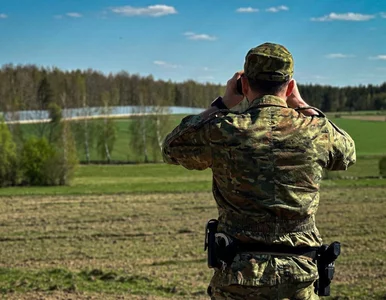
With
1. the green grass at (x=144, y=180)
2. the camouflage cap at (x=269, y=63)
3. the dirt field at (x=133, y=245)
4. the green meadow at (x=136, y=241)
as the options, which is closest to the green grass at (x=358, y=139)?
the green grass at (x=144, y=180)

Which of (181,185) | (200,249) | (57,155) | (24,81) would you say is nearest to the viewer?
(200,249)

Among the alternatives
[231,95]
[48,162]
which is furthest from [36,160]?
[231,95]

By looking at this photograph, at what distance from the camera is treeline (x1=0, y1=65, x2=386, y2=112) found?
254 feet

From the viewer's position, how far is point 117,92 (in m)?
104

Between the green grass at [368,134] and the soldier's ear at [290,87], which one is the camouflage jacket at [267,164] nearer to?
the soldier's ear at [290,87]

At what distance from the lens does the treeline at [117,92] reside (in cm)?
7744

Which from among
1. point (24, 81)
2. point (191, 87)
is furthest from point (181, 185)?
point (191, 87)

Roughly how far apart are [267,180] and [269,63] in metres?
0.59

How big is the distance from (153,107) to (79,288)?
6314 centimetres

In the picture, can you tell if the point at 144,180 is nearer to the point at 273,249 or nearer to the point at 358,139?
the point at 358,139

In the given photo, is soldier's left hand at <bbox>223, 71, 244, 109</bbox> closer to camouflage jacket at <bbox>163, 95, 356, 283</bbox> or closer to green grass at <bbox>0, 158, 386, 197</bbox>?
camouflage jacket at <bbox>163, 95, 356, 283</bbox>

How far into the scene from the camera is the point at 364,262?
36.4ft

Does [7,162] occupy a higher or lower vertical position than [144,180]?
higher

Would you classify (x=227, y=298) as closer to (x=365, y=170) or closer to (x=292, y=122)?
(x=292, y=122)
